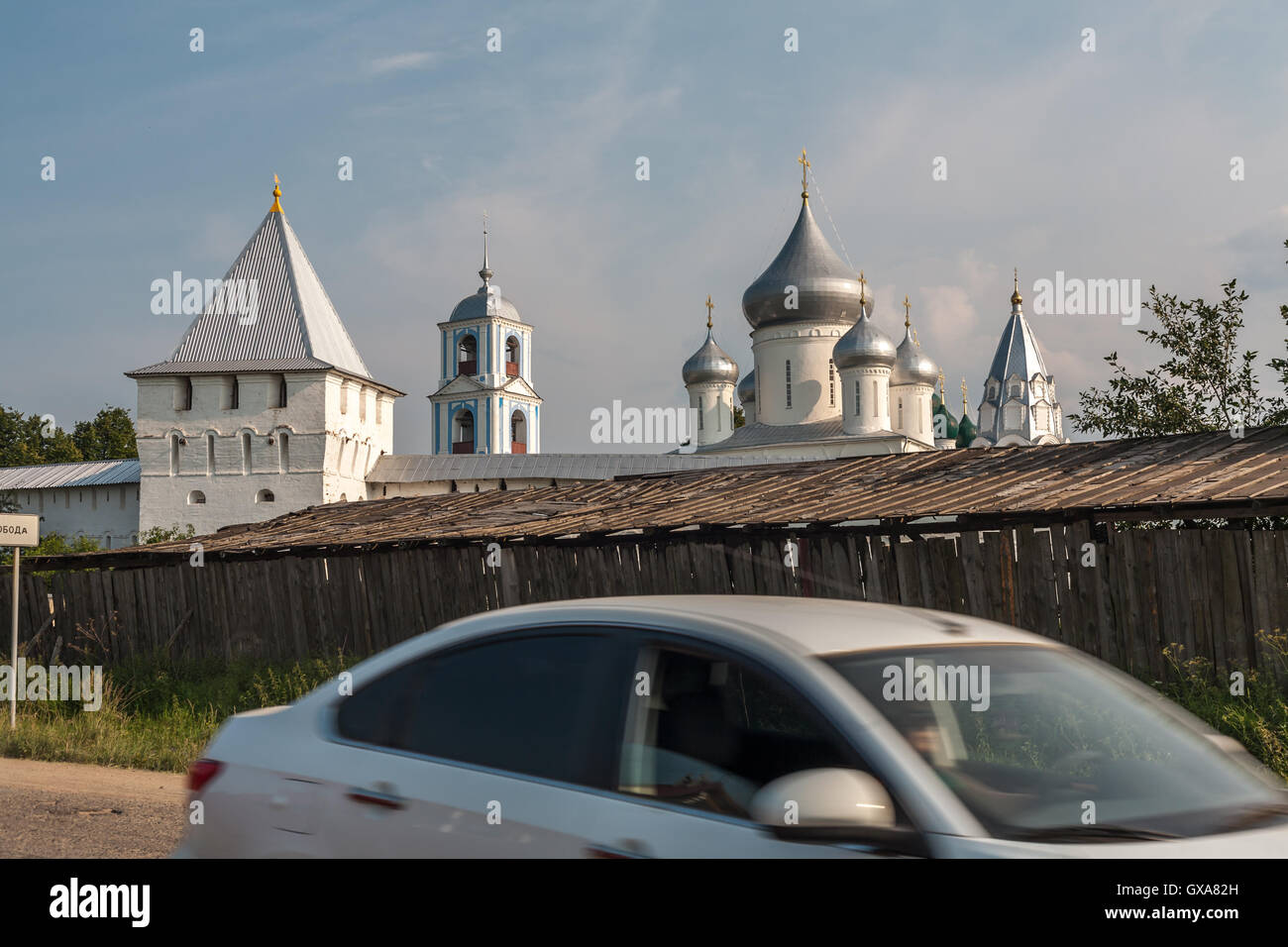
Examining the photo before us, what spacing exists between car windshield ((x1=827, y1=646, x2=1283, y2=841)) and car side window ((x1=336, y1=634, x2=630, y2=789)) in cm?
76

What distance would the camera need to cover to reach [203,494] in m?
54.3

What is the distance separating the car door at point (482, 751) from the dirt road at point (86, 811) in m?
3.01

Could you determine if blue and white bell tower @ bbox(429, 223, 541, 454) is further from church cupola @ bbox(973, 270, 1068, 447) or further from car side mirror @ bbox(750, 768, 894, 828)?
car side mirror @ bbox(750, 768, 894, 828)

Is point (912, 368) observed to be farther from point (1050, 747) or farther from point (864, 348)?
point (1050, 747)

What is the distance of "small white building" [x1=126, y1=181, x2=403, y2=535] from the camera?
2110 inches

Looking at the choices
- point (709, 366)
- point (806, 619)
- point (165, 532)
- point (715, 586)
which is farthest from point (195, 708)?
point (709, 366)

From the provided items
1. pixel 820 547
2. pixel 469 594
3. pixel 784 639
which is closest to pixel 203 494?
pixel 469 594

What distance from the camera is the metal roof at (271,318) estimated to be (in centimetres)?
5466

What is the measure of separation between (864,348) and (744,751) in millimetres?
55778

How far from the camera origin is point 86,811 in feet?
29.2

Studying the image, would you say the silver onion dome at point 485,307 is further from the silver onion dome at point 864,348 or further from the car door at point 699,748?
the car door at point 699,748

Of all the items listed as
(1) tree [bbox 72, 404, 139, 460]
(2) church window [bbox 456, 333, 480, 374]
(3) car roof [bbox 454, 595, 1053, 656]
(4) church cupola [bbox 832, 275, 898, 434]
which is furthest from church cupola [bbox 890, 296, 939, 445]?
(3) car roof [bbox 454, 595, 1053, 656]

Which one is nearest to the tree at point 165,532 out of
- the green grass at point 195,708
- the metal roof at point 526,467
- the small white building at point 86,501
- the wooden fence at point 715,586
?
the small white building at point 86,501
